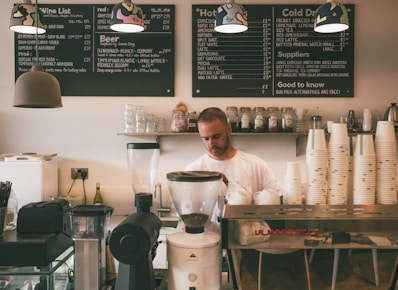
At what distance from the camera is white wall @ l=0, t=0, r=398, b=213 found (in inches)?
152

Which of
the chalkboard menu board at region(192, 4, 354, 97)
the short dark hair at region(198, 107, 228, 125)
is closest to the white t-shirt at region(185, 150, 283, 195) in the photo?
the short dark hair at region(198, 107, 228, 125)

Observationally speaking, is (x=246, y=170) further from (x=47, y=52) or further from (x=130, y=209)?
(x=47, y=52)

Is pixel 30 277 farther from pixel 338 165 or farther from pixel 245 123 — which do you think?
pixel 245 123

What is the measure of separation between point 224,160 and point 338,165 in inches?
51.1

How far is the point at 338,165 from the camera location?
155 cm

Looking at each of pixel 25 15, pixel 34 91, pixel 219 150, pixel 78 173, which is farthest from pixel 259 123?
pixel 34 91

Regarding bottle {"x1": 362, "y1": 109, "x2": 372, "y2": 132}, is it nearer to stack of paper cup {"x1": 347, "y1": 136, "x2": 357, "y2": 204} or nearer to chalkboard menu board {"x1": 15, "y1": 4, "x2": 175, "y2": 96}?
chalkboard menu board {"x1": 15, "y1": 4, "x2": 175, "y2": 96}

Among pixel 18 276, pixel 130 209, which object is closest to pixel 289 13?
pixel 130 209

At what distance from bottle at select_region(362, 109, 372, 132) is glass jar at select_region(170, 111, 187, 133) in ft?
4.87

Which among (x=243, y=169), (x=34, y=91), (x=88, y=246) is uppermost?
(x=34, y=91)

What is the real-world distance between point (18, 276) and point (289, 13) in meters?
3.08

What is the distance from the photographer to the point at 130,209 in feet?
12.7

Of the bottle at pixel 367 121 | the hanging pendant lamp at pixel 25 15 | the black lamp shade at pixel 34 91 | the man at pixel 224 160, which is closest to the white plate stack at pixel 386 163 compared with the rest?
the man at pixel 224 160

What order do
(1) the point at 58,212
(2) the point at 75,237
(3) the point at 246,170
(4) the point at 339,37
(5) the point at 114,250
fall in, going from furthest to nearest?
(4) the point at 339,37 → (3) the point at 246,170 → (1) the point at 58,212 → (2) the point at 75,237 → (5) the point at 114,250
